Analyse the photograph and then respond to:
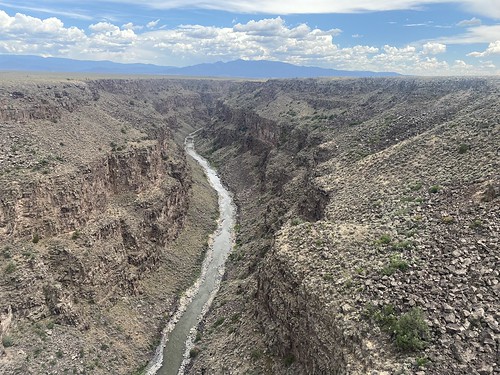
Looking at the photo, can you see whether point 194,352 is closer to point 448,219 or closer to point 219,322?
point 219,322

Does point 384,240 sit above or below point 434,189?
below

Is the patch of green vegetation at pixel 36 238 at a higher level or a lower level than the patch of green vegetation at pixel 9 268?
higher

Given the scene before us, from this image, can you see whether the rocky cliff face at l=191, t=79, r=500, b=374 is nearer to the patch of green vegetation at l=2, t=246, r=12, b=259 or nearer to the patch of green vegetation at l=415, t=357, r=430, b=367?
the patch of green vegetation at l=415, t=357, r=430, b=367

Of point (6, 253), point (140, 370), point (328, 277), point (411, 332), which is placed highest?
point (411, 332)

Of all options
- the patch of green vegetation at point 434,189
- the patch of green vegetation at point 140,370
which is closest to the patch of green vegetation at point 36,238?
the patch of green vegetation at point 140,370

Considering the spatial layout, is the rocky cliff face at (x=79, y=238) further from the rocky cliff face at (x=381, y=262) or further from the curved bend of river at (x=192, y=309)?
the rocky cliff face at (x=381, y=262)

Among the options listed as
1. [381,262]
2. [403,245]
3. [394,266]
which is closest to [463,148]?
[403,245]
